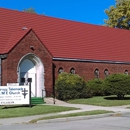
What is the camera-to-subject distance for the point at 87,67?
33.7 m

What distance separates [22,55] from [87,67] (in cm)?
964

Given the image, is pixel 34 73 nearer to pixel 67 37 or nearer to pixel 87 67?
pixel 87 67

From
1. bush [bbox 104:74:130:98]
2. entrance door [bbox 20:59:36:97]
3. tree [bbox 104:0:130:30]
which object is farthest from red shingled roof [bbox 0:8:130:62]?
tree [bbox 104:0:130:30]

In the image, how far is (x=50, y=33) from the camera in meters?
33.7

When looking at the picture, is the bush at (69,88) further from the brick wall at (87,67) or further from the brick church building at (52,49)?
the brick wall at (87,67)

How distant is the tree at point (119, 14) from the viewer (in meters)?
56.2

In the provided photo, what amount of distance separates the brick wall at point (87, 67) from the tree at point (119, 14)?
20503mm

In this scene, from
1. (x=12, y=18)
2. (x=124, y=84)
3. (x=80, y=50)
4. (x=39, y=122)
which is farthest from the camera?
(x=80, y=50)

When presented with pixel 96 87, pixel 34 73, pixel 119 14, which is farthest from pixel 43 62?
pixel 119 14

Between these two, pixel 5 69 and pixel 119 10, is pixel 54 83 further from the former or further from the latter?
pixel 119 10

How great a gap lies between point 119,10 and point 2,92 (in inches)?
1620

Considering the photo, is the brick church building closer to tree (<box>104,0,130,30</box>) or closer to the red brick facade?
the red brick facade

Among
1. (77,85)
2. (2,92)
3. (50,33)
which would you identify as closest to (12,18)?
(50,33)

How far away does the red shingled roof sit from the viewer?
3033 cm
